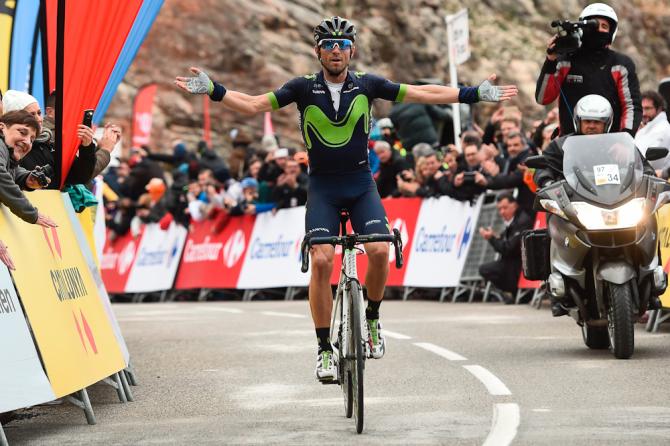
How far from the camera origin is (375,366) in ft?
39.1

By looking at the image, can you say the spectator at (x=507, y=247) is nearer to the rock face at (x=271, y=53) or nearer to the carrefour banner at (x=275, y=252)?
the carrefour banner at (x=275, y=252)

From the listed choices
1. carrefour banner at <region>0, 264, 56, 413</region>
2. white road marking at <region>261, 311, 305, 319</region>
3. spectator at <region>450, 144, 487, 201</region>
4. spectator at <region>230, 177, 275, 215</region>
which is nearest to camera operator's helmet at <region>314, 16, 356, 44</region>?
carrefour banner at <region>0, 264, 56, 413</region>

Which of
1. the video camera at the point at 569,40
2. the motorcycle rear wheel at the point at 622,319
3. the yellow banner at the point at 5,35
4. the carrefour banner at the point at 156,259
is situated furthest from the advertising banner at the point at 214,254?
the motorcycle rear wheel at the point at 622,319

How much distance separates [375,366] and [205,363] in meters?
1.60

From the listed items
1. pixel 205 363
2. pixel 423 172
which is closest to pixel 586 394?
pixel 205 363

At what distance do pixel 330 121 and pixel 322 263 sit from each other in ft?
3.22

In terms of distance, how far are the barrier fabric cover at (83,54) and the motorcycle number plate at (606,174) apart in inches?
154

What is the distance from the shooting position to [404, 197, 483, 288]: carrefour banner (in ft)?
69.1

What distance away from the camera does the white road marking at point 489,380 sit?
9.72 m

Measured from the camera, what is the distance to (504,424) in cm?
816

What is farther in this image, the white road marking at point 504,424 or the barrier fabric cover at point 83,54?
the barrier fabric cover at point 83,54

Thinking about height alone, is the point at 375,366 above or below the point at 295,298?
above

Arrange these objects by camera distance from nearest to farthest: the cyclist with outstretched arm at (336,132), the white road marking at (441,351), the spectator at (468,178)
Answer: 1. the cyclist with outstretched arm at (336,132)
2. the white road marking at (441,351)
3. the spectator at (468,178)

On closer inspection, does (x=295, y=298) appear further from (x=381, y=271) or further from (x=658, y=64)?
(x=658, y=64)
